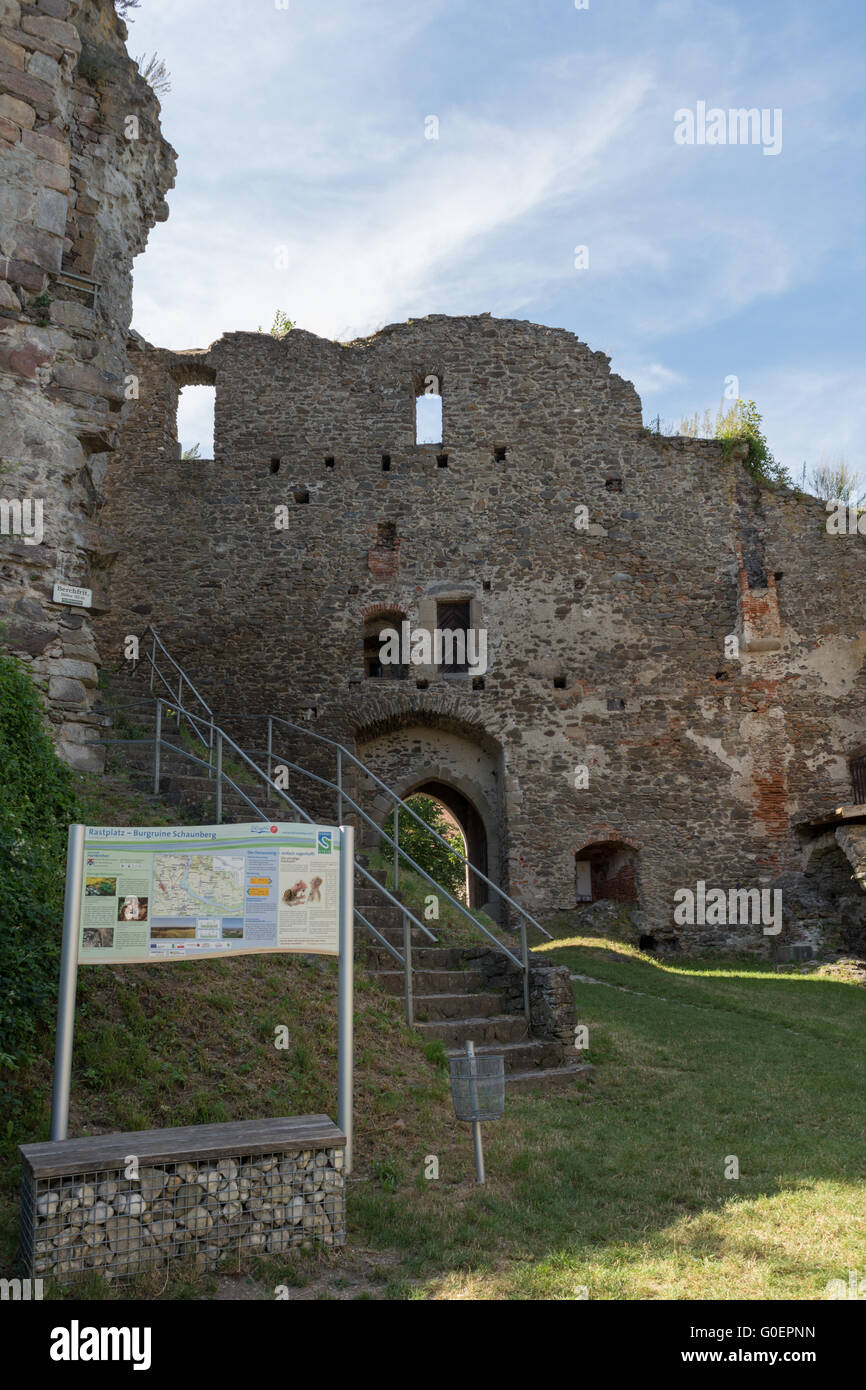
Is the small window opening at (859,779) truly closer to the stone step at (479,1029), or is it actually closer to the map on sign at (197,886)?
the stone step at (479,1029)

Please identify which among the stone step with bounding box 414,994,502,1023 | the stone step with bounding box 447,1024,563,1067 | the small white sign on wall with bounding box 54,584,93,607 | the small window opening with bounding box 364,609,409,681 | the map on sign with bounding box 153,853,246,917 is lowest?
the stone step with bounding box 447,1024,563,1067

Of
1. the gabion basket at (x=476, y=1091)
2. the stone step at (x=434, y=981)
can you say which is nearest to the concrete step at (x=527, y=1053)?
the stone step at (x=434, y=981)

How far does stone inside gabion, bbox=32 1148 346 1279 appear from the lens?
362cm

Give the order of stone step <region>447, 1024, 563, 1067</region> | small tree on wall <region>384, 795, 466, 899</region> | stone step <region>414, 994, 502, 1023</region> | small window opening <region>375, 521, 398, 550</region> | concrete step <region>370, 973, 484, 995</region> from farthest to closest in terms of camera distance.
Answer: small tree on wall <region>384, 795, 466, 899</region>
small window opening <region>375, 521, 398, 550</region>
concrete step <region>370, 973, 484, 995</region>
stone step <region>414, 994, 502, 1023</region>
stone step <region>447, 1024, 563, 1067</region>

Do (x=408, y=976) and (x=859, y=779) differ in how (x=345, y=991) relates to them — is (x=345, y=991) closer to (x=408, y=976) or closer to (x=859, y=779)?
(x=408, y=976)

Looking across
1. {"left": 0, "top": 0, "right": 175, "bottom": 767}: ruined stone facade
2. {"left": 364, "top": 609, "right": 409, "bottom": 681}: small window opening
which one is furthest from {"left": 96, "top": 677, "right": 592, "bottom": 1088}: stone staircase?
{"left": 364, "top": 609, "right": 409, "bottom": 681}: small window opening

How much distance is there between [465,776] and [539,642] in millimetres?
2302

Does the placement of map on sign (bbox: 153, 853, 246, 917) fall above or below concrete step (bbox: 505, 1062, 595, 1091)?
above

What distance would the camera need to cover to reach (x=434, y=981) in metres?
7.39

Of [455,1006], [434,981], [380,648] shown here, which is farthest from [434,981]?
[380,648]

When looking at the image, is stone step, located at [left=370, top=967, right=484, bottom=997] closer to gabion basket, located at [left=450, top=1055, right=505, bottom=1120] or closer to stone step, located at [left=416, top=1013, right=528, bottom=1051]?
stone step, located at [left=416, top=1013, right=528, bottom=1051]

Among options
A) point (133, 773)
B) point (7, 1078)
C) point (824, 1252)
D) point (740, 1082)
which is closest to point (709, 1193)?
point (824, 1252)

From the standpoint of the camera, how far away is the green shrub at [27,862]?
4664 mm

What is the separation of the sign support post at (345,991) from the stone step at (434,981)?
236cm
